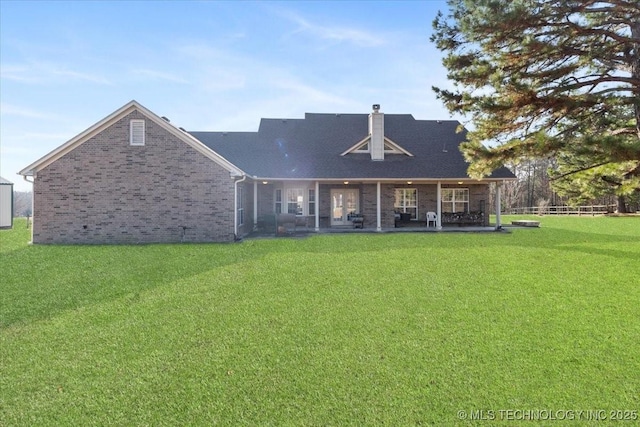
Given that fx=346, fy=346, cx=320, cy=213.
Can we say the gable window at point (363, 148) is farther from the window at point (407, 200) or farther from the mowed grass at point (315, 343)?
the mowed grass at point (315, 343)

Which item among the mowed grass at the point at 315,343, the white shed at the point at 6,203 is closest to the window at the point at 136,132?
the mowed grass at the point at 315,343

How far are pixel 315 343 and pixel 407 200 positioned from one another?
637 inches

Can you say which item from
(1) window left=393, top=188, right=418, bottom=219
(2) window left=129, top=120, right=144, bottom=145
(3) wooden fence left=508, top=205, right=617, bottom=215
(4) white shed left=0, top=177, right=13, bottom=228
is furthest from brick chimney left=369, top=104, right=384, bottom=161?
(3) wooden fence left=508, top=205, right=617, bottom=215

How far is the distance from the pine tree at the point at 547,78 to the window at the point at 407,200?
8220 mm

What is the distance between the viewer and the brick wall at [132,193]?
13734 mm

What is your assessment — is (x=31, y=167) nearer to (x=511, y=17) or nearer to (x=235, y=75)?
(x=235, y=75)

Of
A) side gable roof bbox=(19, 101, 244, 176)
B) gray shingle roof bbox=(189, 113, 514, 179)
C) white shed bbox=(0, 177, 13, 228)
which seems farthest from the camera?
white shed bbox=(0, 177, 13, 228)

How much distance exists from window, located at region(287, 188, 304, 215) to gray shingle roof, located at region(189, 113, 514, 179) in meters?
1.51

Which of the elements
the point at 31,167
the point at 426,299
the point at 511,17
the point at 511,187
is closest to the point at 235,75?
the point at 31,167

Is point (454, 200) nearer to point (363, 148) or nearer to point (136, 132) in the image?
point (363, 148)

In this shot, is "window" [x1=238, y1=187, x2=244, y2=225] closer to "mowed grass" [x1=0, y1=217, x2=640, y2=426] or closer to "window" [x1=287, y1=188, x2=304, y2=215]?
"window" [x1=287, y1=188, x2=304, y2=215]

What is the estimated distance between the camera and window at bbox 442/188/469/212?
773 inches

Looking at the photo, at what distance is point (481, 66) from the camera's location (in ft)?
32.7

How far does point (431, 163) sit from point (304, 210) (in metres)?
7.54
